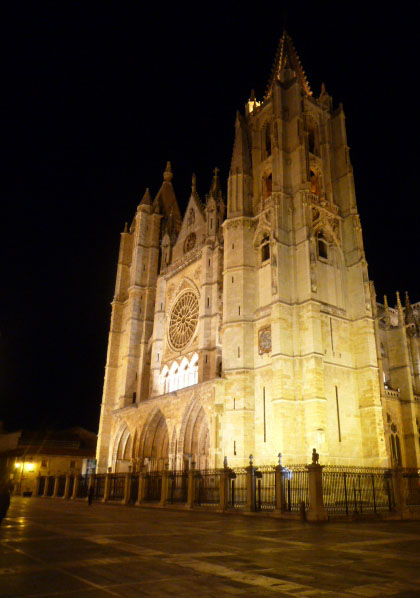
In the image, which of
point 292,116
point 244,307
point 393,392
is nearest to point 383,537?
point 244,307

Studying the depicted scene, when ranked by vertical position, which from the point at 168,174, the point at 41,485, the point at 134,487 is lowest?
the point at 41,485

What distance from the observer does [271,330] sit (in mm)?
24203

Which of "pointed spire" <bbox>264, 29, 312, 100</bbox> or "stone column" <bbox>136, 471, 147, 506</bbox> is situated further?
"pointed spire" <bbox>264, 29, 312, 100</bbox>

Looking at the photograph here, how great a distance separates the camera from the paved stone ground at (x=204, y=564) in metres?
4.73

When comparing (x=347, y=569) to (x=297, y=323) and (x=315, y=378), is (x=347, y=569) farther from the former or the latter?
(x=297, y=323)

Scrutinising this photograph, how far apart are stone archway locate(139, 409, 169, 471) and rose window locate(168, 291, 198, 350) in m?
5.14

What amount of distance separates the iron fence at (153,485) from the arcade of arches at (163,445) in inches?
69.5

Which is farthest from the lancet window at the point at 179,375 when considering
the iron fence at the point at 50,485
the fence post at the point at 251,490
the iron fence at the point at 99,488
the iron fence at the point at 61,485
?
the fence post at the point at 251,490

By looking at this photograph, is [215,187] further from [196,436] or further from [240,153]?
[196,436]

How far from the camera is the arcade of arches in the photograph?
1045 inches

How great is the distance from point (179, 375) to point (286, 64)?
22.5m

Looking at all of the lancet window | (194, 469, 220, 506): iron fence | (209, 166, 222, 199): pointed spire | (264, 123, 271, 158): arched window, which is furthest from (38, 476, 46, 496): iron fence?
(264, 123, 271, 158): arched window

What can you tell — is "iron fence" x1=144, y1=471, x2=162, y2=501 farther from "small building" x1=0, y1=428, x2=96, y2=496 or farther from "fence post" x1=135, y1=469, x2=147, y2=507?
"small building" x1=0, y1=428, x2=96, y2=496

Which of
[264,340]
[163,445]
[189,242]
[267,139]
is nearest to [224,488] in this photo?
[264,340]
